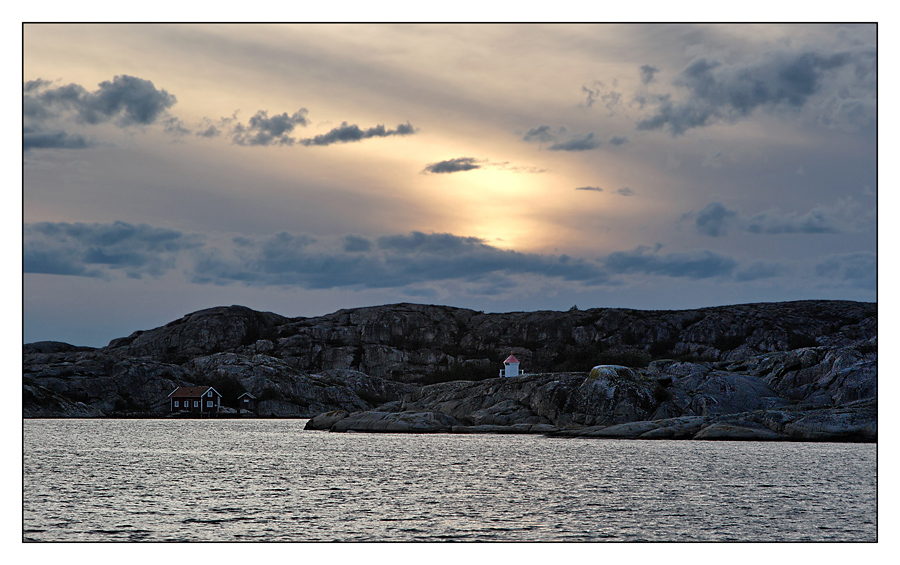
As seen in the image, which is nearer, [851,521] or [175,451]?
[851,521]

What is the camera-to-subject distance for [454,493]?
5041cm

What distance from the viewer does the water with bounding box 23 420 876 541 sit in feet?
120

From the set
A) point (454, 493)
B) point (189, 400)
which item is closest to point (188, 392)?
point (189, 400)

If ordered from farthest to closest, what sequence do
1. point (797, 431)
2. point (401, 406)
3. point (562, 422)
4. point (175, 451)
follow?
point (401, 406) → point (562, 422) → point (797, 431) → point (175, 451)

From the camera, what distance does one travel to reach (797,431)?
9794 centimetres

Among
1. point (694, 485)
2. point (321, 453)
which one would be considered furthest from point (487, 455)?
point (694, 485)

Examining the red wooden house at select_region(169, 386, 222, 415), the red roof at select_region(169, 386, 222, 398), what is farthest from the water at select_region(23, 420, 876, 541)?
the red wooden house at select_region(169, 386, 222, 415)

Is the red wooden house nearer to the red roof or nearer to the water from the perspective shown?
the red roof

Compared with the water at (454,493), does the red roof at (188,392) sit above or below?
above

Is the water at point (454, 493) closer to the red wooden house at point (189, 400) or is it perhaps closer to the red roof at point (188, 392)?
the red roof at point (188, 392)

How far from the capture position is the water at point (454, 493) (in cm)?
3668

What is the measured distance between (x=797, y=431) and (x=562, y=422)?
107 ft

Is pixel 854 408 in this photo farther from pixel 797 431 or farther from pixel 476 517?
pixel 476 517

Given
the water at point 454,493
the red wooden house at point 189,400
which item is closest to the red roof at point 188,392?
the red wooden house at point 189,400
